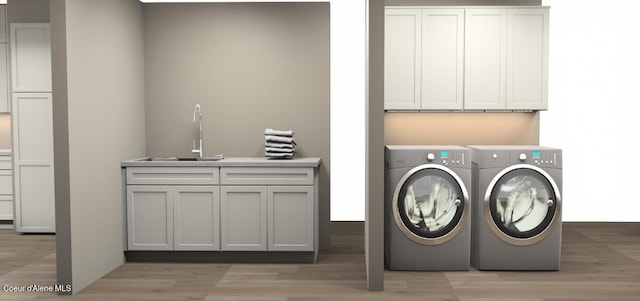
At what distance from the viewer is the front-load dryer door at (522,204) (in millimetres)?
4766

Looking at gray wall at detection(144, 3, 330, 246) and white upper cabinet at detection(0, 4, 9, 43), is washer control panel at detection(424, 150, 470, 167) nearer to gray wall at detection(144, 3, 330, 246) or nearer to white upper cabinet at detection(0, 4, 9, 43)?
gray wall at detection(144, 3, 330, 246)

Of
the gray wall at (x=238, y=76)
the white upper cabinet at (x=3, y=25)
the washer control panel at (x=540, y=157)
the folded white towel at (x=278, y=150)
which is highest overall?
the white upper cabinet at (x=3, y=25)

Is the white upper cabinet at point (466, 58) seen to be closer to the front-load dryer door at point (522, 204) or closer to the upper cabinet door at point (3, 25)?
the front-load dryer door at point (522, 204)

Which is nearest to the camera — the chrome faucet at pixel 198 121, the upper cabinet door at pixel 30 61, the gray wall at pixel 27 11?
the chrome faucet at pixel 198 121

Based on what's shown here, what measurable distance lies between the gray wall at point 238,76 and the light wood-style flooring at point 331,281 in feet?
3.50

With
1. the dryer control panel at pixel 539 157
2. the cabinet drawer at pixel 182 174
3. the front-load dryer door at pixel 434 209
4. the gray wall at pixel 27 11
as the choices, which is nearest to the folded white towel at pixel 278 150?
the cabinet drawer at pixel 182 174

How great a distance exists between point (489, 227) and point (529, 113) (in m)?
1.47

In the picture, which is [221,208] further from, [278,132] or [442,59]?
[442,59]

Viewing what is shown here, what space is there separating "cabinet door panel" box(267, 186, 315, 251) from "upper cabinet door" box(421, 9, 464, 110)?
4.48 ft

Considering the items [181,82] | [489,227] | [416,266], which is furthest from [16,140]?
[489,227]

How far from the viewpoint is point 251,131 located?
569 centimetres

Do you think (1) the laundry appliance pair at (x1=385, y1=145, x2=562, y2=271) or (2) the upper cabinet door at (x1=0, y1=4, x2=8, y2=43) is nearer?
(1) the laundry appliance pair at (x1=385, y1=145, x2=562, y2=271)

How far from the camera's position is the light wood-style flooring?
13.5 feet

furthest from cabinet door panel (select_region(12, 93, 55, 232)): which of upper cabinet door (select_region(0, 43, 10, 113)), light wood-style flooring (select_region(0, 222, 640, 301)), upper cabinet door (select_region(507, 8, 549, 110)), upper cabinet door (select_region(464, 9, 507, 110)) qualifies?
upper cabinet door (select_region(507, 8, 549, 110))
